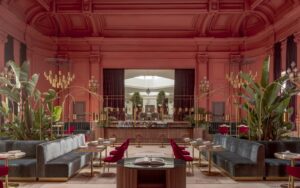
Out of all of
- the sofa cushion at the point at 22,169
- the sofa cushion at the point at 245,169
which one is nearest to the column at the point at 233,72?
the sofa cushion at the point at 245,169

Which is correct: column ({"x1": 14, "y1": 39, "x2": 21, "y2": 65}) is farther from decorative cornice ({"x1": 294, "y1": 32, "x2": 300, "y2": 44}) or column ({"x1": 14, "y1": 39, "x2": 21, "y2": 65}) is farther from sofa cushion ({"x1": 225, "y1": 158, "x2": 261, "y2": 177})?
decorative cornice ({"x1": 294, "y1": 32, "x2": 300, "y2": 44})

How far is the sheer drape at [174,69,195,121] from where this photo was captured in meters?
18.2

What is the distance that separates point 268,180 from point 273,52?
8.35 metres

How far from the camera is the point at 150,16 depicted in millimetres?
16875

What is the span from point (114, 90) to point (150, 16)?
12.6 feet

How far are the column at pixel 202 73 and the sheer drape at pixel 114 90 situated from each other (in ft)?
11.2

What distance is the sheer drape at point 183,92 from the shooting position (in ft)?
59.8

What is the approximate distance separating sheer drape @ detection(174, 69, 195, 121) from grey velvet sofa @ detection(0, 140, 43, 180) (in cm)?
1066

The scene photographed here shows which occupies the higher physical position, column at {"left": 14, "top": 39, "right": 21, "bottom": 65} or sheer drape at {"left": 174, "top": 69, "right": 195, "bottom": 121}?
column at {"left": 14, "top": 39, "right": 21, "bottom": 65}

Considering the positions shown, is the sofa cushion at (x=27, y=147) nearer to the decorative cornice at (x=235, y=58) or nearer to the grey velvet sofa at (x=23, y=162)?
the grey velvet sofa at (x=23, y=162)

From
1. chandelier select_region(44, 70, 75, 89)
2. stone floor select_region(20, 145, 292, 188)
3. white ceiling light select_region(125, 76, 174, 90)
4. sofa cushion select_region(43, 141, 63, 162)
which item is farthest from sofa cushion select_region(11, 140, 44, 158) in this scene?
white ceiling light select_region(125, 76, 174, 90)

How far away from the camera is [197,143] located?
9445mm

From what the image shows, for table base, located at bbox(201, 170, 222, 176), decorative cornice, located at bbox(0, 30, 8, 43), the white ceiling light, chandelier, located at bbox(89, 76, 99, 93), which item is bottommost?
table base, located at bbox(201, 170, 222, 176)

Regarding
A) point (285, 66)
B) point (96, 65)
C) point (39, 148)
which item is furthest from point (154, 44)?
point (39, 148)
